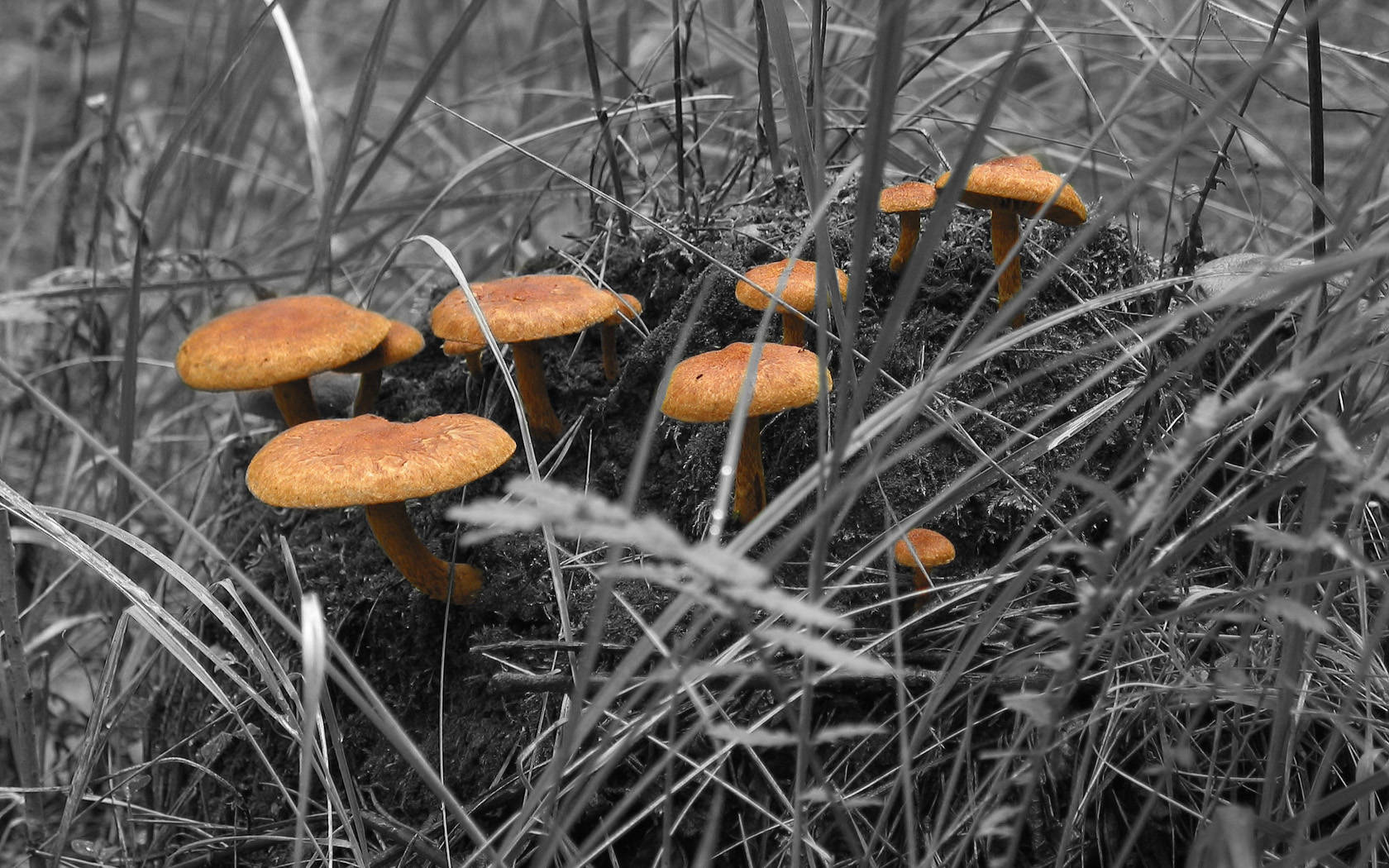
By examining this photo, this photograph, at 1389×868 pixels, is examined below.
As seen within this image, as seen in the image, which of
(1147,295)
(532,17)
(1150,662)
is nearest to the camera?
(1150,662)

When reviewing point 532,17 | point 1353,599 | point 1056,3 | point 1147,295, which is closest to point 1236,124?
point 1147,295

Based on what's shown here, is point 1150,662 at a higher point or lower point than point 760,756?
higher

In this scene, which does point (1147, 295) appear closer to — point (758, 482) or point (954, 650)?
point (758, 482)

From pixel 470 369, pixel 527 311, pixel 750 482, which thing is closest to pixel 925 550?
pixel 750 482

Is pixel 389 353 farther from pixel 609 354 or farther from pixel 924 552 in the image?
pixel 924 552

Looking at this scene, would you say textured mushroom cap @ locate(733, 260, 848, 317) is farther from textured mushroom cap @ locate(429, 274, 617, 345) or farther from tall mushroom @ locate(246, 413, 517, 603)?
tall mushroom @ locate(246, 413, 517, 603)

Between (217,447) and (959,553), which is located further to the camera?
(217,447)

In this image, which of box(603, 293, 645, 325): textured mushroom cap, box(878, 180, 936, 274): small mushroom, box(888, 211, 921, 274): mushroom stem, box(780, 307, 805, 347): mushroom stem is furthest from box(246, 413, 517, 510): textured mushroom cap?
box(888, 211, 921, 274): mushroom stem
